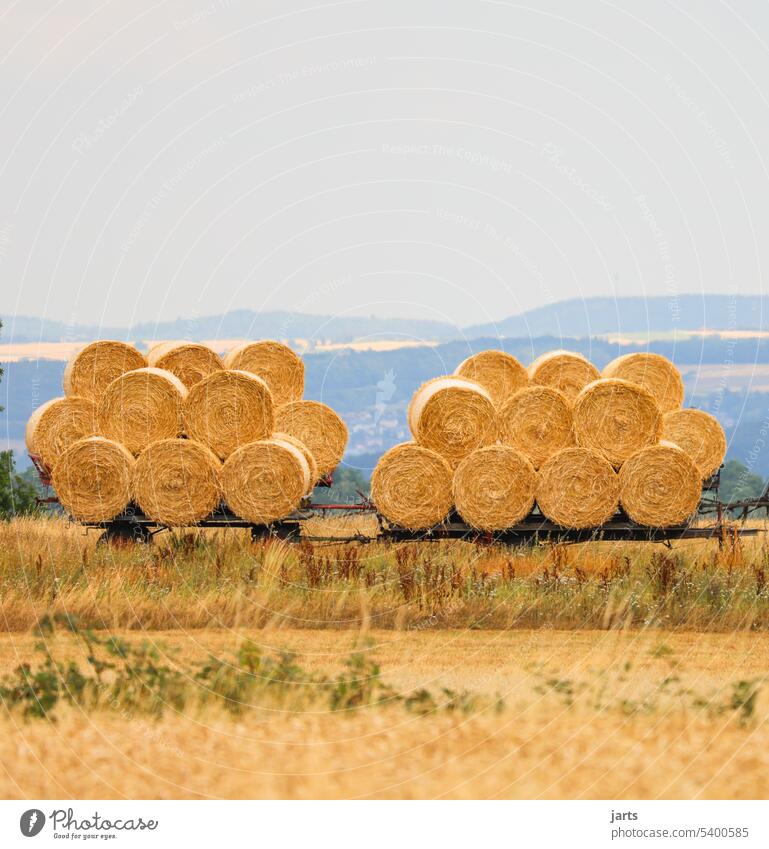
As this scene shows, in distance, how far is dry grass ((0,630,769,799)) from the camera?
9.24m

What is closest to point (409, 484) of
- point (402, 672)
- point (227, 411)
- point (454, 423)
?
point (454, 423)

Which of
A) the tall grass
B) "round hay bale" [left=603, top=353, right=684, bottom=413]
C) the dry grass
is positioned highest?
"round hay bale" [left=603, top=353, right=684, bottom=413]

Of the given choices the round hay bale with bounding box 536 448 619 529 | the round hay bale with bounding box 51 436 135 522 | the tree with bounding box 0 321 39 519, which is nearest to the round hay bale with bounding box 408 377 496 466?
the round hay bale with bounding box 536 448 619 529

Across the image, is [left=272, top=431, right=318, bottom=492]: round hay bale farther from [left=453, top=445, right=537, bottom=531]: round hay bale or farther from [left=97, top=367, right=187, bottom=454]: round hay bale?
[left=453, top=445, right=537, bottom=531]: round hay bale

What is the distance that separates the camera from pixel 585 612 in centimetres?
1426

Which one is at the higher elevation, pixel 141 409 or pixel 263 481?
pixel 141 409

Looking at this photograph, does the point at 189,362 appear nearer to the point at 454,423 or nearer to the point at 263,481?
the point at 263,481

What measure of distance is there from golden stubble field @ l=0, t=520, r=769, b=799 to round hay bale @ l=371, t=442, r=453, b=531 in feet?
1.72

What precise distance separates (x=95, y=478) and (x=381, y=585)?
4073 mm

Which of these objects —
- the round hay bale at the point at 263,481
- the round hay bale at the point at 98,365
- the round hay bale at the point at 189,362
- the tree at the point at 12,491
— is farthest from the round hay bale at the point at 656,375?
the tree at the point at 12,491

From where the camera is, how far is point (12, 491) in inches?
903

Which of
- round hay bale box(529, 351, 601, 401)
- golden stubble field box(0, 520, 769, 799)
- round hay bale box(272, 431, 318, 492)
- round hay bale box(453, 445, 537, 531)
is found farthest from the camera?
round hay bale box(529, 351, 601, 401)

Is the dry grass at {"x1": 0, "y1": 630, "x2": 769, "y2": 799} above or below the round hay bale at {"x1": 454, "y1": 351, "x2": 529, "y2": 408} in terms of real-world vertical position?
below

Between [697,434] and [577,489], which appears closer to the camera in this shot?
[577,489]
